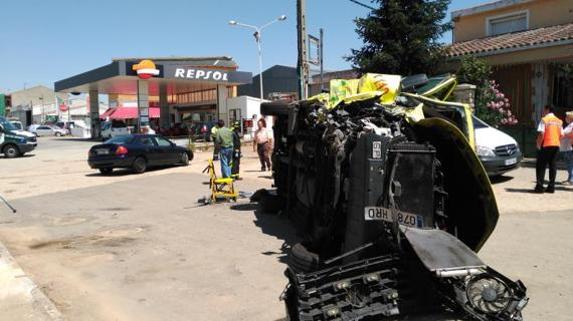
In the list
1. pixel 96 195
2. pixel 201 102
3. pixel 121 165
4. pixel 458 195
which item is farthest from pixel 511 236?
pixel 201 102

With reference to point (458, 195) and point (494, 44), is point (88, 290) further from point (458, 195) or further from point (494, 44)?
point (494, 44)

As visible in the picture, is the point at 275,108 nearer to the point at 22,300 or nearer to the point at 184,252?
the point at 184,252

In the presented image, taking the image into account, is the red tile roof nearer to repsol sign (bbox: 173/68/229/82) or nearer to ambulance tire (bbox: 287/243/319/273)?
ambulance tire (bbox: 287/243/319/273)

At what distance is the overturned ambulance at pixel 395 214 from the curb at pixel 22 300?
232 cm

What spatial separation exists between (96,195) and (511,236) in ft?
32.6

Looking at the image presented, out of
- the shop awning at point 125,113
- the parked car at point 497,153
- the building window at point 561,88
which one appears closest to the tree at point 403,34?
the building window at point 561,88

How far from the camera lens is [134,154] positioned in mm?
18844

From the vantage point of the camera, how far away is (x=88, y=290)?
6062mm

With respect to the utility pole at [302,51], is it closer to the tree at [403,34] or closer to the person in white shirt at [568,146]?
the tree at [403,34]

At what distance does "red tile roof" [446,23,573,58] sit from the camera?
59.0 feet

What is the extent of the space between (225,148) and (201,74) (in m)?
23.9

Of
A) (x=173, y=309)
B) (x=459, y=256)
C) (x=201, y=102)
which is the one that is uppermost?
(x=201, y=102)

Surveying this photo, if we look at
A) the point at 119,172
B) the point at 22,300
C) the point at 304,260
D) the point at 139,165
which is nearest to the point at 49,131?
the point at 119,172

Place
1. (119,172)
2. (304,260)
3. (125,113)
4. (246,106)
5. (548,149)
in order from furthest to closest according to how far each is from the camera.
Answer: (125,113) < (246,106) < (119,172) < (548,149) < (304,260)
